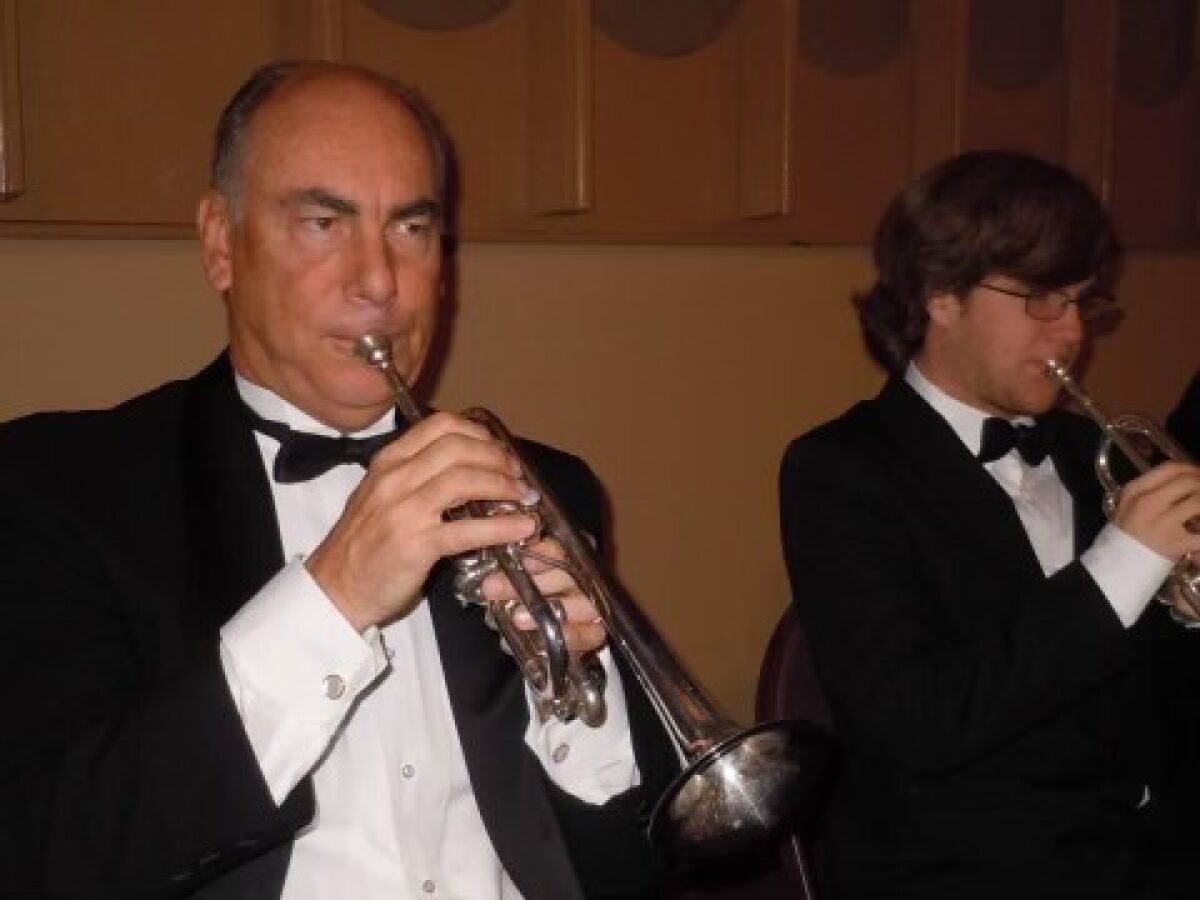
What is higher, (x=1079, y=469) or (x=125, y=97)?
(x=125, y=97)

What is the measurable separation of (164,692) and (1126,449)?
1.75 m

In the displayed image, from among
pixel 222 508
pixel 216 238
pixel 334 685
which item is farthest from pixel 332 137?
pixel 334 685

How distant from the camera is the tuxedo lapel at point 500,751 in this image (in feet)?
5.62

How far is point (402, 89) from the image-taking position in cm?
188

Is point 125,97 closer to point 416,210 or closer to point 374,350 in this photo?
point 416,210

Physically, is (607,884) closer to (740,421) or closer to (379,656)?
(379,656)

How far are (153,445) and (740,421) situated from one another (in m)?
1.82

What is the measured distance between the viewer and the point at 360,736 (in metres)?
1.69

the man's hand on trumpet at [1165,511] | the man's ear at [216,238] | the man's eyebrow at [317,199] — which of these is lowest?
the man's hand on trumpet at [1165,511]

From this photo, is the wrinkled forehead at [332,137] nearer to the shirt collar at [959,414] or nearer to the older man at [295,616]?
the older man at [295,616]

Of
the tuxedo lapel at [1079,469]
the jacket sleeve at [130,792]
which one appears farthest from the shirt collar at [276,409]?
the tuxedo lapel at [1079,469]

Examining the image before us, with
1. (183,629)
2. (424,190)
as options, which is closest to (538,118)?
(424,190)

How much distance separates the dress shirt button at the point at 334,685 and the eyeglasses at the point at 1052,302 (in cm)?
153

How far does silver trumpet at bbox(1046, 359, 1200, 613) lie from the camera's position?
212 centimetres
